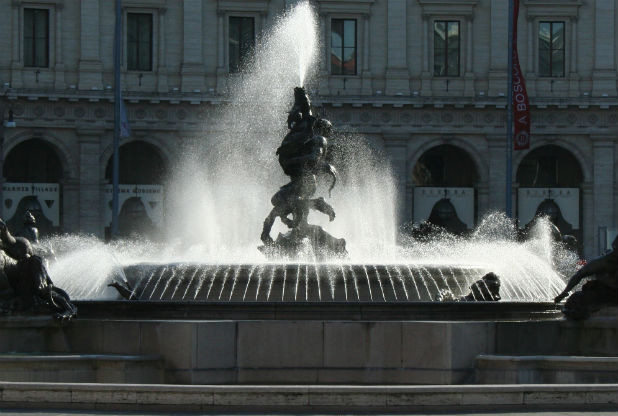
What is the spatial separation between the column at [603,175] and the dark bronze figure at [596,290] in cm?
4556

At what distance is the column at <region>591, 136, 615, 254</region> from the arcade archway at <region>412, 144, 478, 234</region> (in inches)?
200

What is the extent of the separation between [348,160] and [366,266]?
131 ft

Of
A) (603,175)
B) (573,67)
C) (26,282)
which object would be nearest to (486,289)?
(26,282)

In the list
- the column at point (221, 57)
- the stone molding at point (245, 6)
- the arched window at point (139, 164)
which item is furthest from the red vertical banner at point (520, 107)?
the arched window at point (139, 164)

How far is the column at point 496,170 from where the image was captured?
6356cm

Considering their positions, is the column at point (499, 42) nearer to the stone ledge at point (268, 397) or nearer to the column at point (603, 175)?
the column at point (603, 175)

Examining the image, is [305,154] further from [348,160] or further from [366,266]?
[348,160]

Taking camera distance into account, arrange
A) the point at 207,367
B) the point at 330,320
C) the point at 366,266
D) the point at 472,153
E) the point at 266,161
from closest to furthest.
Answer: the point at 207,367
the point at 330,320
the point at 366,266
the point at 266,161
the point at 472,153

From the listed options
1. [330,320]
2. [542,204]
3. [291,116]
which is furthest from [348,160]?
[330,320]

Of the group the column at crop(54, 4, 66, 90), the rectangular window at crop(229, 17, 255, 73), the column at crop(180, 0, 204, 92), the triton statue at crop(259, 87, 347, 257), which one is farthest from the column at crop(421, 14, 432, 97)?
the triton statue at crop(259, 87, 347, 257)

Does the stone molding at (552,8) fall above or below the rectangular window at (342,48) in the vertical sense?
above

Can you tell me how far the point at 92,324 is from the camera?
59.2 ft

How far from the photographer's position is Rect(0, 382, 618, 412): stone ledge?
48.9ft

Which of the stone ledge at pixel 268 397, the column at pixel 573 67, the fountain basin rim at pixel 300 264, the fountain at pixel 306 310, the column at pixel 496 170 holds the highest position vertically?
the column at pixel 573 67
